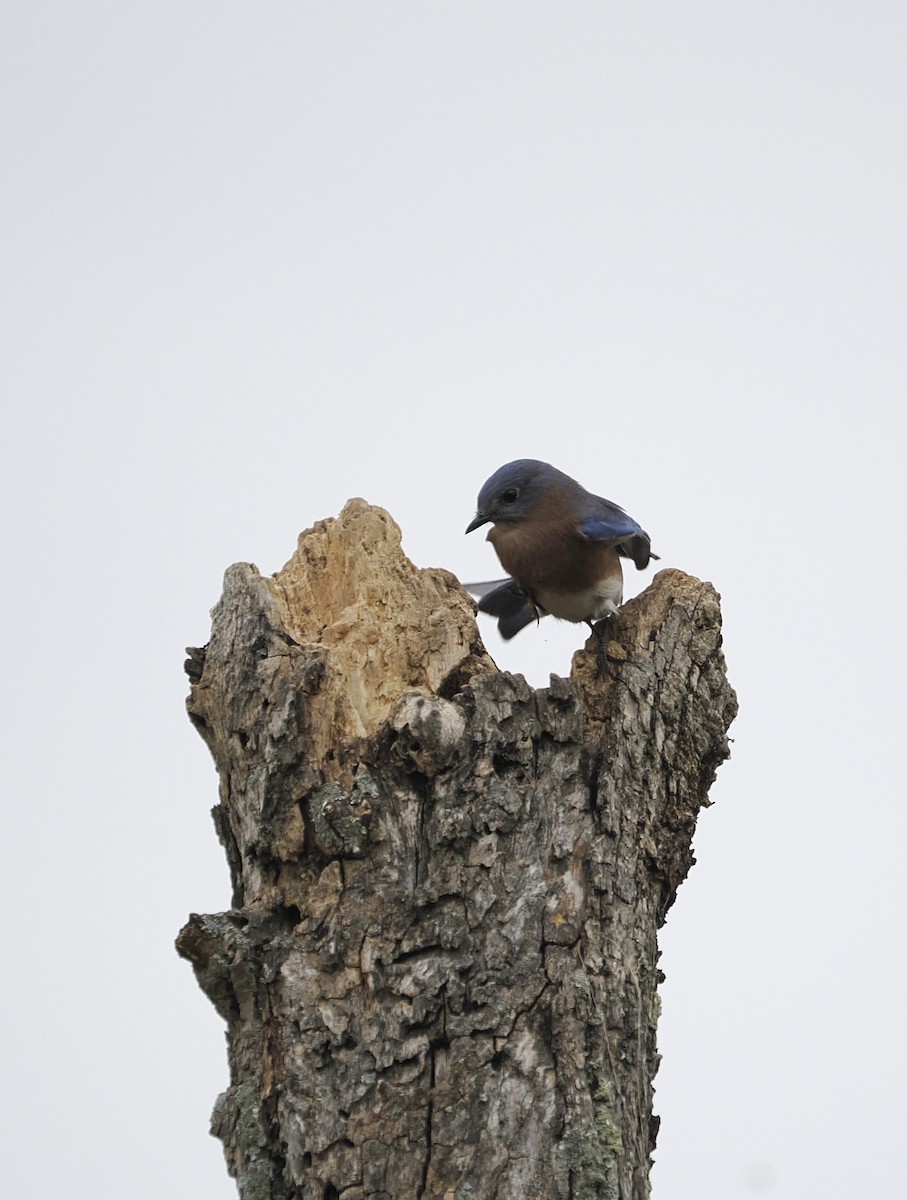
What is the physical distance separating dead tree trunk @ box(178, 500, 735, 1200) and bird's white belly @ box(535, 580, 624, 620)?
116 centimetres

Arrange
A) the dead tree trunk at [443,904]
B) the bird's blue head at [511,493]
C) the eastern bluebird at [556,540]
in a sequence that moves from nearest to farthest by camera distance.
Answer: the dead tree trunk at [443,904] → the eastern bluebird at [556,540] → the bird's blue head at [511,493]

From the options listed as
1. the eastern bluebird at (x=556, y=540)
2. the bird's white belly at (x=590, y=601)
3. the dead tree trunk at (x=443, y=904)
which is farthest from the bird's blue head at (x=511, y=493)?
Answer: the dead tree trunk at (x=443, y=904)

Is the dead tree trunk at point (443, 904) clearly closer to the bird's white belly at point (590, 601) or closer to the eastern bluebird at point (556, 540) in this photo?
the bird's white belly at point (590, 601)

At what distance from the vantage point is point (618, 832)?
4332 mm

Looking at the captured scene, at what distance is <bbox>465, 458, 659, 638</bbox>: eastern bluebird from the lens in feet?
20.2

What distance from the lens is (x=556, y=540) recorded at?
628cm

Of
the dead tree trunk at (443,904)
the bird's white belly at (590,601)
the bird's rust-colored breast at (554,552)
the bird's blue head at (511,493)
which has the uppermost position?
the bird's blue head at (511,493)

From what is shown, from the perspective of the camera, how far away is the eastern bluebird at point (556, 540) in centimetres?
616

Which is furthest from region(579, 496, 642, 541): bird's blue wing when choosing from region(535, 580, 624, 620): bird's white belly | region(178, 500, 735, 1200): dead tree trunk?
region(178, 500, 735, 1200): dead tree trunk

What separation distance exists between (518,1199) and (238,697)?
179cm

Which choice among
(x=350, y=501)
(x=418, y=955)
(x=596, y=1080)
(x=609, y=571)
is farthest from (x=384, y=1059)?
(x=609, y=571)

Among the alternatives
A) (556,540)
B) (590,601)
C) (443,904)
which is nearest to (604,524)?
(556,540)

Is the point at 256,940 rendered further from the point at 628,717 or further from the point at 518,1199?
the point at 628,717

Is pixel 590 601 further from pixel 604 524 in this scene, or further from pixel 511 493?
pixel 511 493
